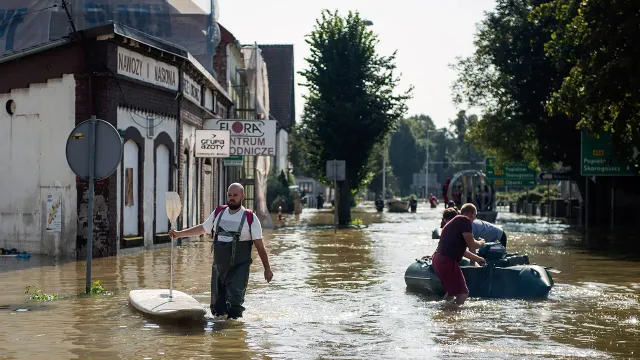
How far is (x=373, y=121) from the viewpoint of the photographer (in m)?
49.0

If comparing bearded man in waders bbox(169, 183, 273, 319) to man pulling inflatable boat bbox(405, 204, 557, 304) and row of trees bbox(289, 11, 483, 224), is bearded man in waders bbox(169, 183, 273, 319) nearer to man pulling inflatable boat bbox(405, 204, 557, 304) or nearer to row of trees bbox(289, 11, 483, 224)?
man pulling inflatable boat bbox(405, 204, 557, 304)

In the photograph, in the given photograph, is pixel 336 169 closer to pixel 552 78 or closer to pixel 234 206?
pixel 552 78

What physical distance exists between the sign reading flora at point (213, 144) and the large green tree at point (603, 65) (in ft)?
31.1

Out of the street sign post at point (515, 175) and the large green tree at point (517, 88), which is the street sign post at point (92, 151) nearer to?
the large green tree at point (517, 88)

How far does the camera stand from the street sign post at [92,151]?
13789 millimetres

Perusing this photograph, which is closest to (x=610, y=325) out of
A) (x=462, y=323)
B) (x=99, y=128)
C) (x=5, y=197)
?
(x=462, y=323)

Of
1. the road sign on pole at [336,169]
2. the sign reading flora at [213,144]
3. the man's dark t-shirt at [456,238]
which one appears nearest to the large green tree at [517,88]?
the road sign on pole at [336,169]

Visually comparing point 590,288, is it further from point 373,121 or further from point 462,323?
point 373,121

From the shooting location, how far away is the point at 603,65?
2695cm

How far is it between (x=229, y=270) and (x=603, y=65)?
58.7 ft

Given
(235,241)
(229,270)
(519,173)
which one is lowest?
(229,270)

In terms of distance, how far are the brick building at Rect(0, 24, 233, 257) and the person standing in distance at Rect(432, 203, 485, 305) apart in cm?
1052

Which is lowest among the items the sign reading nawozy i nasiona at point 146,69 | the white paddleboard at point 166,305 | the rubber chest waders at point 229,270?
the white paddleboard at point 166,305

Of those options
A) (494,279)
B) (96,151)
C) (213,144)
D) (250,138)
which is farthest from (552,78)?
(96,151)
